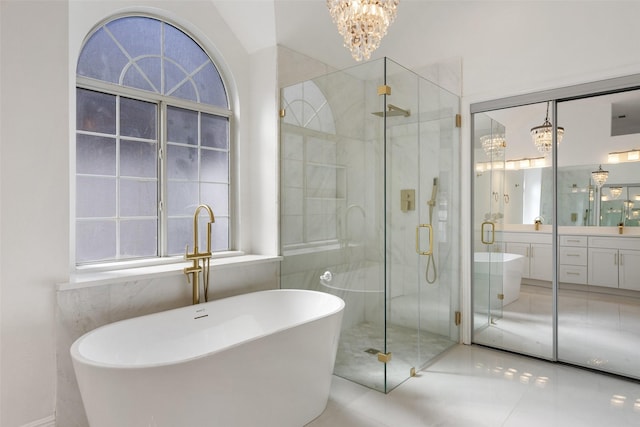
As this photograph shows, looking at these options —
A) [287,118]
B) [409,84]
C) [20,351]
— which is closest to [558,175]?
[409,84]

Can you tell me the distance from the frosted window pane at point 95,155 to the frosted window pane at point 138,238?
0.39 m

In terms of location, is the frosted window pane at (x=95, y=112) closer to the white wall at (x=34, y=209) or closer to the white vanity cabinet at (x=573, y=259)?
the white wall at (x=34, y=209)

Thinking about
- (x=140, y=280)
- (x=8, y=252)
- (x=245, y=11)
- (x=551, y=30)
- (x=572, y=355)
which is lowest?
(x=572, y=355)

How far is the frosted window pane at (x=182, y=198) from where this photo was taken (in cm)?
293

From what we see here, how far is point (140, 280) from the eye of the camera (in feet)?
7.72

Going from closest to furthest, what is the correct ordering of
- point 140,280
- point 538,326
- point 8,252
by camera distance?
point 8,252 < point 140,280 < point 538,326

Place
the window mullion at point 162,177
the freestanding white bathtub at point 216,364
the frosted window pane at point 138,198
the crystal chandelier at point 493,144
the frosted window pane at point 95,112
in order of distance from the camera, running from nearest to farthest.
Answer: the freestanding white bathtub at point 216,364
the frosted window pane at point 95,112
the frosted window pane at point 138,198
the window mullion at point 162,177
the crystal chandelier at point 493,144

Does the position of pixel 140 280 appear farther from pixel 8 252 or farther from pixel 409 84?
pixel 409 84

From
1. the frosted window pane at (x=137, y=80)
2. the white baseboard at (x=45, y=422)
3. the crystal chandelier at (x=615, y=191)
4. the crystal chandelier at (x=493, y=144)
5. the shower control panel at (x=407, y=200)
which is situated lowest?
the white baseboard at (x=45, y=422)

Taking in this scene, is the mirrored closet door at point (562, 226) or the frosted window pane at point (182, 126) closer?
the mirrored closet door at point (562, 226)

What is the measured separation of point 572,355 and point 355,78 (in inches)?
104

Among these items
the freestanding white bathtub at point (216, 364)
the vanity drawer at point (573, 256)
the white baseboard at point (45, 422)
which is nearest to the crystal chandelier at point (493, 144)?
the vanity drawer at point (573, 256)

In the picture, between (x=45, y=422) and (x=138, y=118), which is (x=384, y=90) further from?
(x=45, y=422)

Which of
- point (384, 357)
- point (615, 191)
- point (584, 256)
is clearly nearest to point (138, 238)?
point (384, 357)
